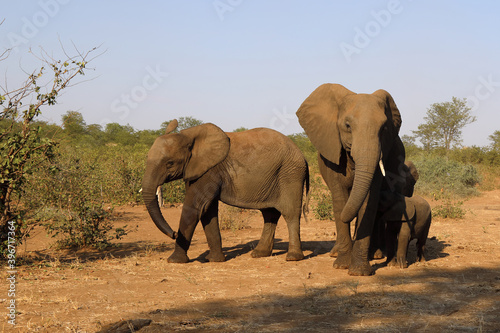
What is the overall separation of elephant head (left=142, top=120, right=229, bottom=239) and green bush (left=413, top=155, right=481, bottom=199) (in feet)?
45.6

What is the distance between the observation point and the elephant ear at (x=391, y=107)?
7.36m

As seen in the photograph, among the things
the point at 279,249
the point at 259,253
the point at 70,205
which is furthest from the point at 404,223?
the point at 70,205

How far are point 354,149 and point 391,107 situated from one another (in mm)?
1372

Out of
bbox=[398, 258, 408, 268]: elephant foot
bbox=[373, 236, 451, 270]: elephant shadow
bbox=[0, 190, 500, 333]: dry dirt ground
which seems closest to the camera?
bbox=[0, 190, 500, 333]: dry dirt ground

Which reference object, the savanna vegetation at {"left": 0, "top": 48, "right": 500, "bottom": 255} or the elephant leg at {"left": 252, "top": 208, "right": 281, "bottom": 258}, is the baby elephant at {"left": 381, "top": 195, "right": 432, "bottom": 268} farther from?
the savanna vegetation at {"left": 0, "top": 48, "right": 500, "bottom": 255}

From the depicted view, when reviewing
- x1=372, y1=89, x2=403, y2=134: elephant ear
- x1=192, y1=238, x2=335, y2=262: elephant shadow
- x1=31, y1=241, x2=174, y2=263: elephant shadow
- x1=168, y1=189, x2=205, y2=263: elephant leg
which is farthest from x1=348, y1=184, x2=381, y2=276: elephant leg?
x1=31, y1=241, x2=174, y2=263: elephant shadow

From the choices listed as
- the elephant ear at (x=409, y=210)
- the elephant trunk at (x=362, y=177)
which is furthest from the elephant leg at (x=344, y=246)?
the elephant trunk at (x=362, y=177)

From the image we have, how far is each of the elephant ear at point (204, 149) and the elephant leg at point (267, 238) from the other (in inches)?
54.4

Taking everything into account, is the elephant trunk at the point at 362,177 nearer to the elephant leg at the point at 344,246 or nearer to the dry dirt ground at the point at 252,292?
the dry dirt ground at the point at 252,292

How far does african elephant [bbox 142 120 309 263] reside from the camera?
27.4 ft

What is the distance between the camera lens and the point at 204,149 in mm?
8586

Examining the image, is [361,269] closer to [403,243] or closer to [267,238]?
[403,243]

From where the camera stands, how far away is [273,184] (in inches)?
348

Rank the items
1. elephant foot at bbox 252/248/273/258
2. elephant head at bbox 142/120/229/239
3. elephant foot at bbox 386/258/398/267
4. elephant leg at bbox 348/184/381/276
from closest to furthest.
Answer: elephant leg at bbox 348/184/381/276
elephant foot at bbox 386/258/398/267
elephant head at bbox 142/120/229/239
elephant foot at bbox 252/248/273/258
